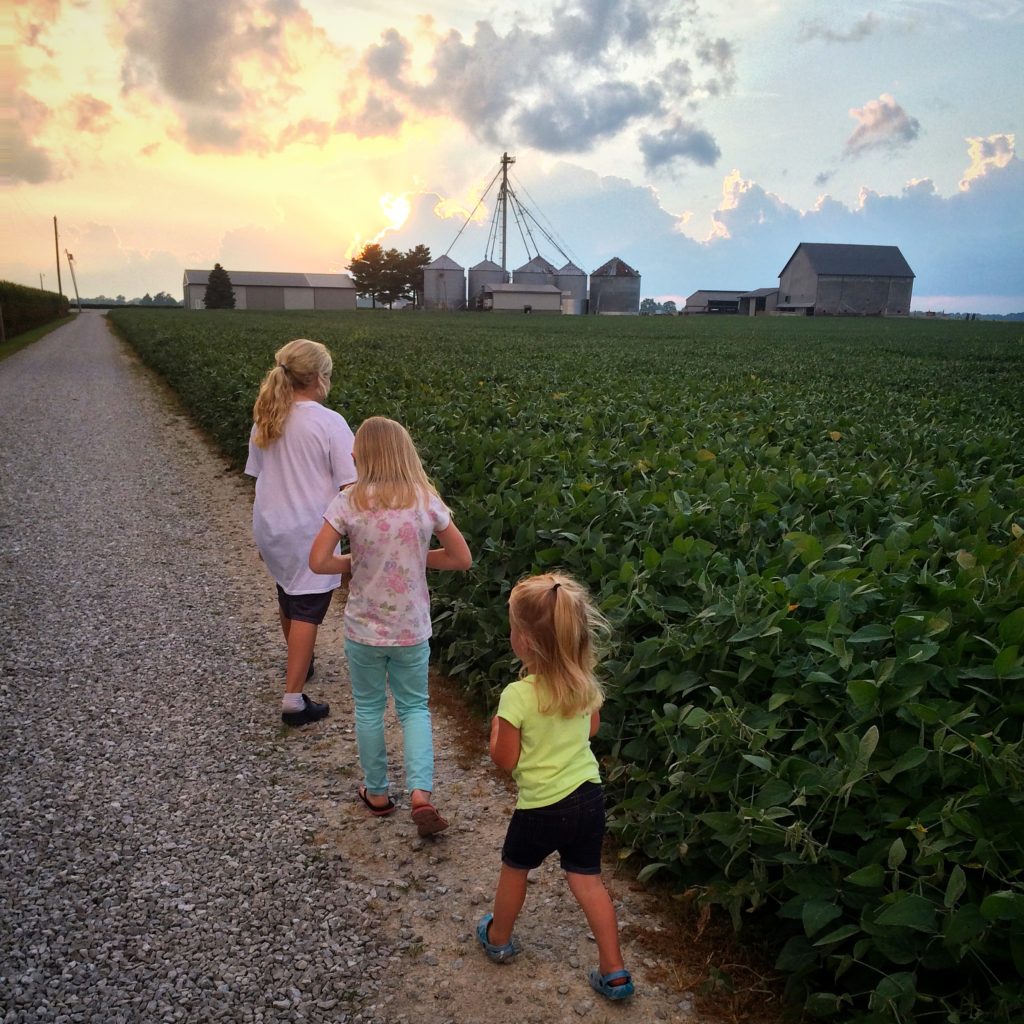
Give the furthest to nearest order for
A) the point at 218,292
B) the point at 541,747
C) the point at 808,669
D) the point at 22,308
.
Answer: the point at 218,292 < the point at 22,308 < the point at 808,669 < the point at 541,747

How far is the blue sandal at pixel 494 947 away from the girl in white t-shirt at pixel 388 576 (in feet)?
1.92

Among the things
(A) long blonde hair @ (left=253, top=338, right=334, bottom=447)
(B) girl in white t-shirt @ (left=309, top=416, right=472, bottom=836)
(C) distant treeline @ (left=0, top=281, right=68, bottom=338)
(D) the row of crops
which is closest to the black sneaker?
(D) the row of crops

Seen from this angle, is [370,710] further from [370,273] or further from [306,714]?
[370,273]

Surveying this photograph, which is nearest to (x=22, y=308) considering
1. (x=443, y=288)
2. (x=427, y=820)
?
(x=427, y=820)

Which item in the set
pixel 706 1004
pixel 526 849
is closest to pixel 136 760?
pixel 526 849

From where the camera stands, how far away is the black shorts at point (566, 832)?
2631 millimetres

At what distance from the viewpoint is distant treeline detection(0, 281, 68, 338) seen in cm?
3703

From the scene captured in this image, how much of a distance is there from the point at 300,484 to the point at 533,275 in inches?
3930

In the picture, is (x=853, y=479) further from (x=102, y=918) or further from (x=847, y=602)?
(x=102, y=918)

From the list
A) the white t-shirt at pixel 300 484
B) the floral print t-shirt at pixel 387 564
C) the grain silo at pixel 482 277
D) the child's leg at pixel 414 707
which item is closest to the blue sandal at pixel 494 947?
the child's leg at pixel 414 707

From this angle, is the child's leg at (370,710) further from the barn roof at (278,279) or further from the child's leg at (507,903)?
the barn roof at (278,279)

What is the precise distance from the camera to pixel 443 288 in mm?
98125

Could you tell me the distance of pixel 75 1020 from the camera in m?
2.51

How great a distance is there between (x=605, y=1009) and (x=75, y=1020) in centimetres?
159
